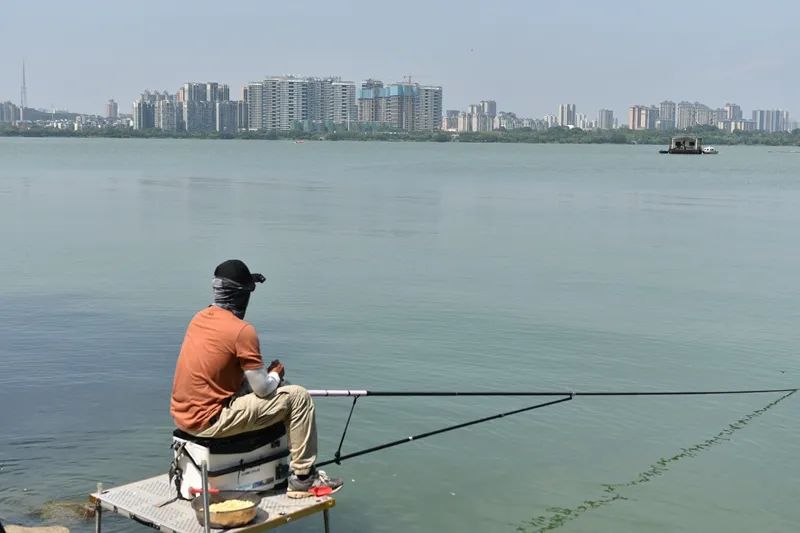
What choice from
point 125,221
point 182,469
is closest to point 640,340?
point 182,469

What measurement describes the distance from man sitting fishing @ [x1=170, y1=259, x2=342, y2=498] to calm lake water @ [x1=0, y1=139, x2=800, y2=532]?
167cm

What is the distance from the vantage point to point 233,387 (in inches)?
248

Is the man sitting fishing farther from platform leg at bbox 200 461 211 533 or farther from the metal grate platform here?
platform leg at bbox 200 461 211 533

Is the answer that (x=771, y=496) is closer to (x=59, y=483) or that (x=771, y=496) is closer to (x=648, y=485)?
(x=648, y=485)

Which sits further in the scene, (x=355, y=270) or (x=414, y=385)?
(x=355, y=270)

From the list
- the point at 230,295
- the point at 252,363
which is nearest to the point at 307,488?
the point at 252,363

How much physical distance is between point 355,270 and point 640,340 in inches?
308

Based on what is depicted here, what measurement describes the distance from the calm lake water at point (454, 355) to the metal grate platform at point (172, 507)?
4.71 feet

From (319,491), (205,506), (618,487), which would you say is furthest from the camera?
(618,487)

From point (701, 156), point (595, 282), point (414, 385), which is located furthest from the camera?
point (701, 156)

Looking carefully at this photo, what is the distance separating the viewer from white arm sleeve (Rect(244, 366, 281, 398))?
618cm

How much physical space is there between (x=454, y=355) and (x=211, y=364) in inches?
292

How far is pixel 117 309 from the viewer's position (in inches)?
639

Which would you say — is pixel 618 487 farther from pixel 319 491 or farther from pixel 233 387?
pixel 233 387
